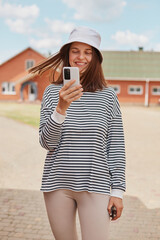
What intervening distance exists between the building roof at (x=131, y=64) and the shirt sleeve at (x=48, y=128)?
104 feet

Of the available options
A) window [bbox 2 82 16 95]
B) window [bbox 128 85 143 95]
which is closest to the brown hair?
window [bbox 128 85 143 95]

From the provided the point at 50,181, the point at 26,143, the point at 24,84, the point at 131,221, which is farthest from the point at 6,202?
the point at 24,84

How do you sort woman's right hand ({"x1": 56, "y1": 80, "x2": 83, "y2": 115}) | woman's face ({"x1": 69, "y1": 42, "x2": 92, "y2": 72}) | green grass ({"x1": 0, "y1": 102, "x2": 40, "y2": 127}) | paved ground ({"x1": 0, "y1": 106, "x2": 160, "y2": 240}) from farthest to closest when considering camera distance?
green grass ({"x1": 0, "y1": 102, "x2": 40, "y2": 127}) → paved ground ({"x1": 0, "y1": 106, "x2": 160, "y2": 240}) → woman's face ({"x1": 69, "y1": 42, "x2": 92, "y2": 72}) → woman's right hand ({"x1": 56, "y1": 80, "x2": 83, "y2": 115})

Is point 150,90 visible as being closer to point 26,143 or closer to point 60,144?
point 26,143

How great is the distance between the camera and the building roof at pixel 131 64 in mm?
33812

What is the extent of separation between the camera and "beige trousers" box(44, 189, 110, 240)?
219cm

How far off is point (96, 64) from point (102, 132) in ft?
1.68

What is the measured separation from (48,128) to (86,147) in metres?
0.29

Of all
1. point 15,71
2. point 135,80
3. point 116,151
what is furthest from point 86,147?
point 15,71

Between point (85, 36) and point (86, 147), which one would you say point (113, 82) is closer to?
point (85, 36)

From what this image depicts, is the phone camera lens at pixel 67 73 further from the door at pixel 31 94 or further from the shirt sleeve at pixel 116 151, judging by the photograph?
the door at pixel 31 94

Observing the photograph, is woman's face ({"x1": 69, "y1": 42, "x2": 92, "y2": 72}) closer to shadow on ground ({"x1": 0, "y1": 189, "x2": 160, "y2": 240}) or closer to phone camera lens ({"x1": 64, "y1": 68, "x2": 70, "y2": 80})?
phone camera lens ({"x1": 64, "y1": 68, "x2": 70, "y2": 80})

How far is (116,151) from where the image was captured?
2.30 metres

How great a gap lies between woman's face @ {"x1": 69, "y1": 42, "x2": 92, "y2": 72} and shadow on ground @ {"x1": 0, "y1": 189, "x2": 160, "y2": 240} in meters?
2.68
